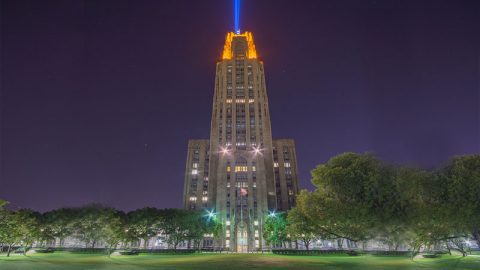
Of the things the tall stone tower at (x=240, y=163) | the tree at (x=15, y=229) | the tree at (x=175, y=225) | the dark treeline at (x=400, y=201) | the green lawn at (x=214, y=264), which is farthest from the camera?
the tall stone tower at (x=240, y=163)

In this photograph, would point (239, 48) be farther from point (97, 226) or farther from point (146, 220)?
point (97, 226)

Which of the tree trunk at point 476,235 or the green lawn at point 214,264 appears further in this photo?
the tree trunk at point 476,235

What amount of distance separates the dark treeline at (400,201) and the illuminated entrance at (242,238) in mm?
94045

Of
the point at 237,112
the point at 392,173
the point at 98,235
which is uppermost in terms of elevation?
the point at 237,112

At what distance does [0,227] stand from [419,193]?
7027 centimetres

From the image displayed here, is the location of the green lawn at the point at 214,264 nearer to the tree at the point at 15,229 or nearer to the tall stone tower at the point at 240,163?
the tree at the point at 15,229

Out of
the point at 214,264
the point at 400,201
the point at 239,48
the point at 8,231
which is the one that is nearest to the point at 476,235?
the point at 400,201

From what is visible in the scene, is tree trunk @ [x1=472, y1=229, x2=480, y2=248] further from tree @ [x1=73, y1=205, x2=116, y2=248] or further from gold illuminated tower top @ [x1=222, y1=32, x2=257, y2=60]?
gold illuminated tower top @ [x1=222, y1=32, x2=257, y2=60]

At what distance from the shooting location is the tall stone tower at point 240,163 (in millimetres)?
144788

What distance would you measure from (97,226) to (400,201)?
48.7m

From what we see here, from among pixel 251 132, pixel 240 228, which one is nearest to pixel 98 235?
pixel 240 228

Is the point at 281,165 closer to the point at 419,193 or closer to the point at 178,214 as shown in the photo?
the point at 178,214

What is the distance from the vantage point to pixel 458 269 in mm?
37969

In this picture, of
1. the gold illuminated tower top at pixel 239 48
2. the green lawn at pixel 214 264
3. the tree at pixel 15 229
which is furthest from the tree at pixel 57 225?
the gold illuminated tower top at pixel 239 48
